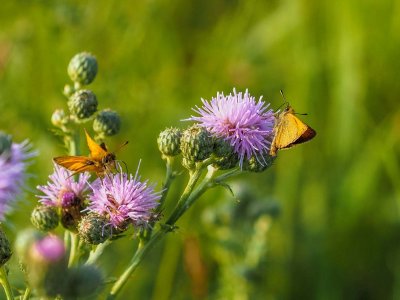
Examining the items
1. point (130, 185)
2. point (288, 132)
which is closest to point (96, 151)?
point (130, 185)

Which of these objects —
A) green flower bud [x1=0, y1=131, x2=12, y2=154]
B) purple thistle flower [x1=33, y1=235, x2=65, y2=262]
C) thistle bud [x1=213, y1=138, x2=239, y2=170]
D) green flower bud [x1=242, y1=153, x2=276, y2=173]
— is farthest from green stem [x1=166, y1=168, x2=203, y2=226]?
green flower bud [x1=0, y1=131, x2=12, y2=154]

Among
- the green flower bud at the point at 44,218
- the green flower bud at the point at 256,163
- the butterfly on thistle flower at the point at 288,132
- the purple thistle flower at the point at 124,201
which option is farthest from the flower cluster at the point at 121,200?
the butterfly on thistle flower at the point at 288,132

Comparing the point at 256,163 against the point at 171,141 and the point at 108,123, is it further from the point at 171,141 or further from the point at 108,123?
the point at 108,123

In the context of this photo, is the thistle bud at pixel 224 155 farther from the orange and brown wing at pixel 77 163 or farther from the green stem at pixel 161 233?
the orange and brown wing at pixel 77 163

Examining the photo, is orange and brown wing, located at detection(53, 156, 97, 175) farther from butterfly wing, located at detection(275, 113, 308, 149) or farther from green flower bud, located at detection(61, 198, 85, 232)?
butterfly wing, located at detection(275, 113, 308, 149)

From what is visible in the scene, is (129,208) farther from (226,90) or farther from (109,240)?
(226,90)

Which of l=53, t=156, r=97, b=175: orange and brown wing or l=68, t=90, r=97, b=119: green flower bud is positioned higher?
l=68, t=90, r=97, b=119: green flower bud
